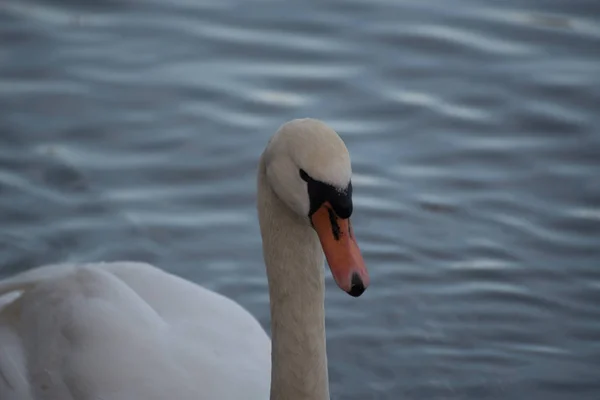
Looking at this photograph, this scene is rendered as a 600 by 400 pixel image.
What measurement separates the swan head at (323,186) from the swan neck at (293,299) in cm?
14

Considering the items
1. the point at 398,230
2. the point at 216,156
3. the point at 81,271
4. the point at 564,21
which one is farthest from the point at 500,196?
the point at 81,271

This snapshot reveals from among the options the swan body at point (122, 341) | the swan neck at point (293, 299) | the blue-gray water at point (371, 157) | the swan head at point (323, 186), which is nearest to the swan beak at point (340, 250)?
the swan head at point (323, 186)

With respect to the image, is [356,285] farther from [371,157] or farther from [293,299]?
[371,157]

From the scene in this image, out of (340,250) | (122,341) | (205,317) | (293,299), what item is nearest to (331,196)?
(340,250)

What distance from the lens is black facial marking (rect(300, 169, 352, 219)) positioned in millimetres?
3621

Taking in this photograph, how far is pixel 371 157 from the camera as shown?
7211 mm

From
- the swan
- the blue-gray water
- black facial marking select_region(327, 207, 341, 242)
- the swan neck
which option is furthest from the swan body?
black facial marking select_region(327, 207, 341, 242)

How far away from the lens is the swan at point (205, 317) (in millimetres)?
3715

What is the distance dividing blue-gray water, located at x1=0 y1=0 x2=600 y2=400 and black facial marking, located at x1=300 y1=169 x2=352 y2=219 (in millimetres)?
1915

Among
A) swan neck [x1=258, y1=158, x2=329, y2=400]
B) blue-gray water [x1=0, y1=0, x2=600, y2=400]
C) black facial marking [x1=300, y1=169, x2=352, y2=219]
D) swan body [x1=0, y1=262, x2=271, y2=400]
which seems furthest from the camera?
blue-gray water [x1=0, y1=0, x2=600, y2=400]

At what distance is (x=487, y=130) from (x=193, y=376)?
3.56m

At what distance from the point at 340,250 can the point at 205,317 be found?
1334 mm

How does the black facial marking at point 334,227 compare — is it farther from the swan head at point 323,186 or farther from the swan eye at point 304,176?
the swan eye at point 304,176

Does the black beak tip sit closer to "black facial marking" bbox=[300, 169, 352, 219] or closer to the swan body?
"black facial marking" bbox=[300, 169, 352, 219]
